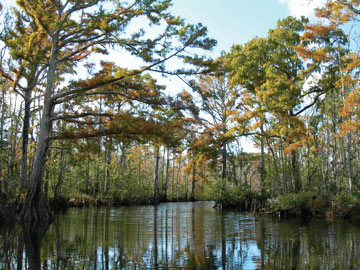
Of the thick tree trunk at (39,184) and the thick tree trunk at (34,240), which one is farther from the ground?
the thick tree trunk at (39,184)

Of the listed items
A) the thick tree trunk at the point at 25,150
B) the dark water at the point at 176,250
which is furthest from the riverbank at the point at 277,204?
the dark water at the point at 176,250

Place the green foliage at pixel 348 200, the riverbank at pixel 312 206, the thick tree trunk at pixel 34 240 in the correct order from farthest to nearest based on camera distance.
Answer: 1. the riverbank at pixel 312 206
2. the green foliage at pixel 348 200
3. the thick tree trunk at pixel 34 240

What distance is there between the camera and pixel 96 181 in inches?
994

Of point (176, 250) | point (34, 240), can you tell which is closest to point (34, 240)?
point (34, 240)

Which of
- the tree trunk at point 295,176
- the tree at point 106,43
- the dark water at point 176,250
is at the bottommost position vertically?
the dark water at point 176,250

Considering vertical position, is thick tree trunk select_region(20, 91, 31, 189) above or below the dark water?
above

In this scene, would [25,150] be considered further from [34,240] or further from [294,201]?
[294,201]

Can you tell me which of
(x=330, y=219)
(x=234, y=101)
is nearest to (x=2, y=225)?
(x=330, y=219)

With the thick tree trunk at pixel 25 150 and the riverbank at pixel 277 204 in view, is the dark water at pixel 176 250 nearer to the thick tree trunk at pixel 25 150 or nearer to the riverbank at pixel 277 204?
the riverbank at pixel 277 204

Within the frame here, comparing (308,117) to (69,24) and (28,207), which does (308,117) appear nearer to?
(69,24)

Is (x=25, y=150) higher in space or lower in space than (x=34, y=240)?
higher

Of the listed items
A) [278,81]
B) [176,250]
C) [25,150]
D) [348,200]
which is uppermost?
[278,81]

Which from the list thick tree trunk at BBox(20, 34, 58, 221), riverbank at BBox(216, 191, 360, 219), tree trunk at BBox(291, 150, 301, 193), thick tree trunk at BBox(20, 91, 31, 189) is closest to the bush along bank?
riverbank at BBox(216, 191, 360, 219)

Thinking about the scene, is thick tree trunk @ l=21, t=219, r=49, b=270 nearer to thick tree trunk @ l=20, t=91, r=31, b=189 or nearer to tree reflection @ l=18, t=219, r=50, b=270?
tree reflection @ l=18, t=219, r=50, b=270
